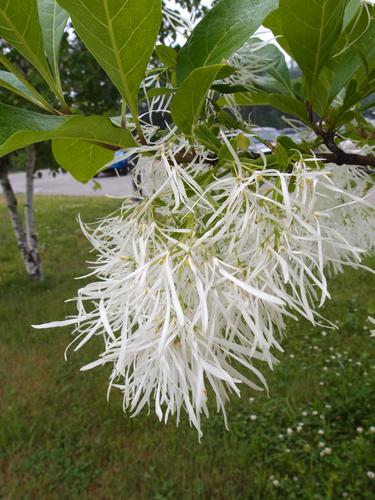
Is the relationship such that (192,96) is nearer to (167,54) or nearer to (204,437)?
(167,54)

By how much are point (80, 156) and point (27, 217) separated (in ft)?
11.3

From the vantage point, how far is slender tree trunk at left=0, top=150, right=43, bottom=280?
3.64 metres

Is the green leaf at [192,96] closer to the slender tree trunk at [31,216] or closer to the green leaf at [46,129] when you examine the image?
the green leaf at [46,129]

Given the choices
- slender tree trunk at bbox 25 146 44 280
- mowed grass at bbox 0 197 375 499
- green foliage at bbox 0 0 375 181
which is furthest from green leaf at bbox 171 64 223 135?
slender tree trunk at bbox 25 146 44 280

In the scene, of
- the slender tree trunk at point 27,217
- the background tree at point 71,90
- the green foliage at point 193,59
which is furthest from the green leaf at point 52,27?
the slender tree trunk at point 27,217

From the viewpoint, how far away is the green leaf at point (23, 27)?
1.40 ft

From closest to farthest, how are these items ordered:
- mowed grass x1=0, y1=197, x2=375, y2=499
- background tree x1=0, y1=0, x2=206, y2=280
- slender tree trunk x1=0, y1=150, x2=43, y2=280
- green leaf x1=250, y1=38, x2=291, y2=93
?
green leaf x1=250, y1=38, x2=291, y2=93
mowed grass x1=0, y1=197, x2=375, y2=499
background tree x1=0, y1=0, x2=206, y2=280
slender tree trunk x1=0, y1=150, x2=43, y2=280

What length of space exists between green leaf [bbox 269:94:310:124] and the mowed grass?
1.46m

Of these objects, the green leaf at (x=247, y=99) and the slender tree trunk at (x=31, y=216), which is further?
the slender tree trunk at (x=31, y=216)

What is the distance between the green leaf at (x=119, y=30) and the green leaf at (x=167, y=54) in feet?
0.52

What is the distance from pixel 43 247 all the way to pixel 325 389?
12.5ft

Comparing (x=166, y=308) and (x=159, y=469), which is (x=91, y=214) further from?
(x=166, y=308)

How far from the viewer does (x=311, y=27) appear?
0.46 metres

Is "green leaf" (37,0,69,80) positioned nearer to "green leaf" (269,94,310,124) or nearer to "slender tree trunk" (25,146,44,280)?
"green leaf" (269,94,310,124)
